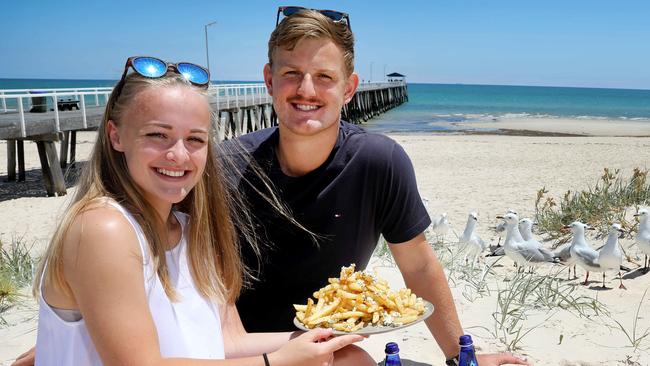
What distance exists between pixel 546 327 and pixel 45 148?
10438 mm

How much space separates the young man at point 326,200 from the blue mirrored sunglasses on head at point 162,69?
0.53 metres

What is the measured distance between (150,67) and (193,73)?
17cm

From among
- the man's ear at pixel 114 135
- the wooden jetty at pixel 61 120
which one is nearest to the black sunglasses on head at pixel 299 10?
the wooden jetty at pixel 61 120

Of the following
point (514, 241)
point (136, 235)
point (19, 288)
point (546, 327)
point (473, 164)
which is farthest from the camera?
point (473, 164)

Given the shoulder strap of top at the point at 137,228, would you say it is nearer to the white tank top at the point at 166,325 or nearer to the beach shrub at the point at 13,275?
the white tank top at the point at 166,325

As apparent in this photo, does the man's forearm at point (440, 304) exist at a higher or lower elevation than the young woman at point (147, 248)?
lower

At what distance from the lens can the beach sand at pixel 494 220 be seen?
3.74m

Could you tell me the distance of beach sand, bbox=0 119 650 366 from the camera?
3.74 metres

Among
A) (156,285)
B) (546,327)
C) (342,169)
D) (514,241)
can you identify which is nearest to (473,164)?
(514,241)

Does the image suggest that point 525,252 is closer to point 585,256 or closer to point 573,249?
point 573,249

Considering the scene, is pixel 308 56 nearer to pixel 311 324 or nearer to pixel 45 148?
pixel 311 324

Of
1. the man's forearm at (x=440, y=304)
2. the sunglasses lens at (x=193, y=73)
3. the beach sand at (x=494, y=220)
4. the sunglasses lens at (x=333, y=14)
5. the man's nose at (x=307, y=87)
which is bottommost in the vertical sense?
the beach sand at (x=494, y=220)

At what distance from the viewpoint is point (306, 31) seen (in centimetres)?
252

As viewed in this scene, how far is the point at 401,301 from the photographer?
86.9 inches
